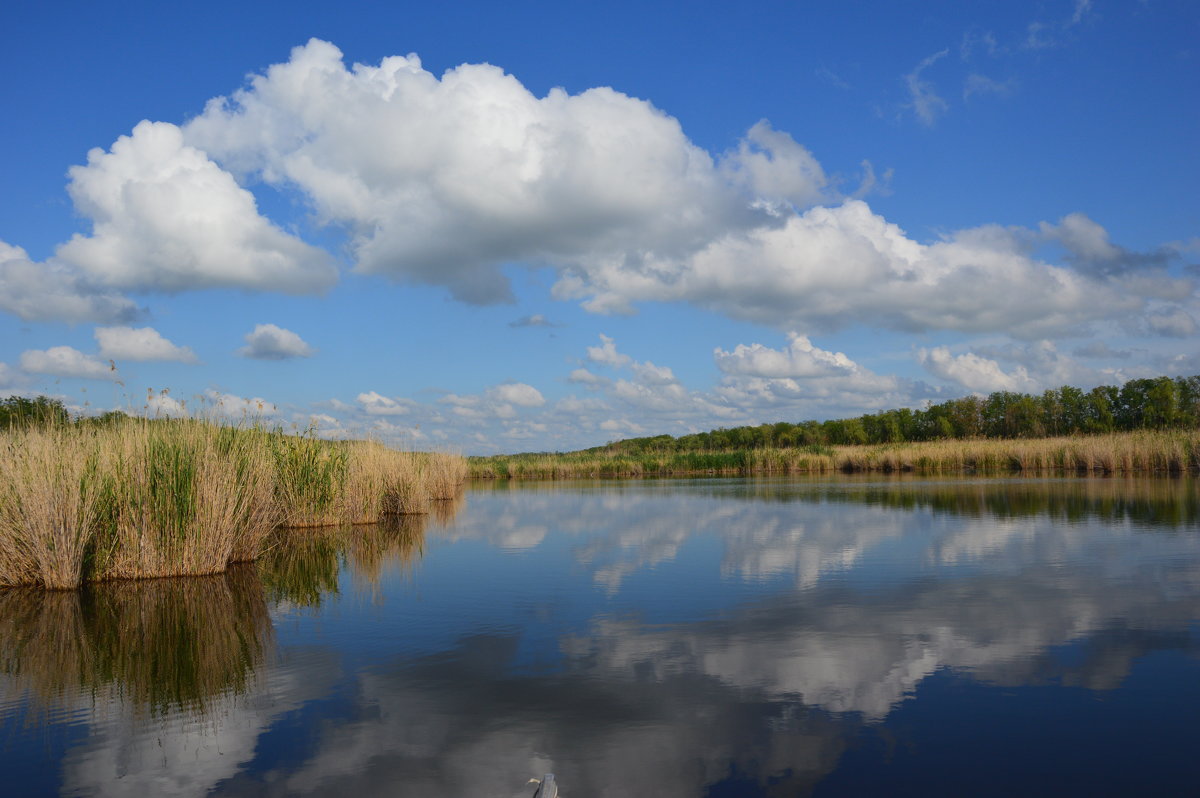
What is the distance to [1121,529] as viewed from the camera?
11133 mm

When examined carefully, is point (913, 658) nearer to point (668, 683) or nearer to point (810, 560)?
point (668, 683)

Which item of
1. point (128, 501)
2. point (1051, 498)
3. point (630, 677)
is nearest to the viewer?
point (630, 677)

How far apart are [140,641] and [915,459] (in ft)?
119

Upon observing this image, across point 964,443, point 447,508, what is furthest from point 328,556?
point 964,443

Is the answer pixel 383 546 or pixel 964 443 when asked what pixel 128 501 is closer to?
pixel 383 546

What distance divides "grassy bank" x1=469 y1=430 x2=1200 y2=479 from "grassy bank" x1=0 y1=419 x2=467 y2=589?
29.3 meters

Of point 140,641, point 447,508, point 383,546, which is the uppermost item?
point 140,641

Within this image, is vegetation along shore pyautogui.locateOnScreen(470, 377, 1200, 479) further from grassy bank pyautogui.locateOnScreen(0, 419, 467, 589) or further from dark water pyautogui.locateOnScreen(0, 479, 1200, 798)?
grassy bank pyautogui.locateOnScreen(0, 419, 467, 589)

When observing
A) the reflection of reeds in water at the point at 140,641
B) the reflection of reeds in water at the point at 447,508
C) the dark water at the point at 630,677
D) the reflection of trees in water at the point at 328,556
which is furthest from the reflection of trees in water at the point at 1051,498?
the reflection of reeds in water at the point at 140,641

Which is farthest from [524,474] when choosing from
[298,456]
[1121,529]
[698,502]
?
[1121,529]

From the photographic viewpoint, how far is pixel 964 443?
3788 centimetres

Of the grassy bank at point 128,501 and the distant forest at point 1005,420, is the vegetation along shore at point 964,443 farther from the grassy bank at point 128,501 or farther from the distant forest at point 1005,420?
the grassy bank at point 128,501

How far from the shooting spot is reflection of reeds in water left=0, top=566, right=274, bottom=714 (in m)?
4.87

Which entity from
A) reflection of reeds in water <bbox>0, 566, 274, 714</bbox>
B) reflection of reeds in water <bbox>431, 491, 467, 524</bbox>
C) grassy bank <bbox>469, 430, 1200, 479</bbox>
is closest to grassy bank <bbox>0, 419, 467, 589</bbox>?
reflection of reeds in water <bbox>0, 566, 274, 714</bbox>
